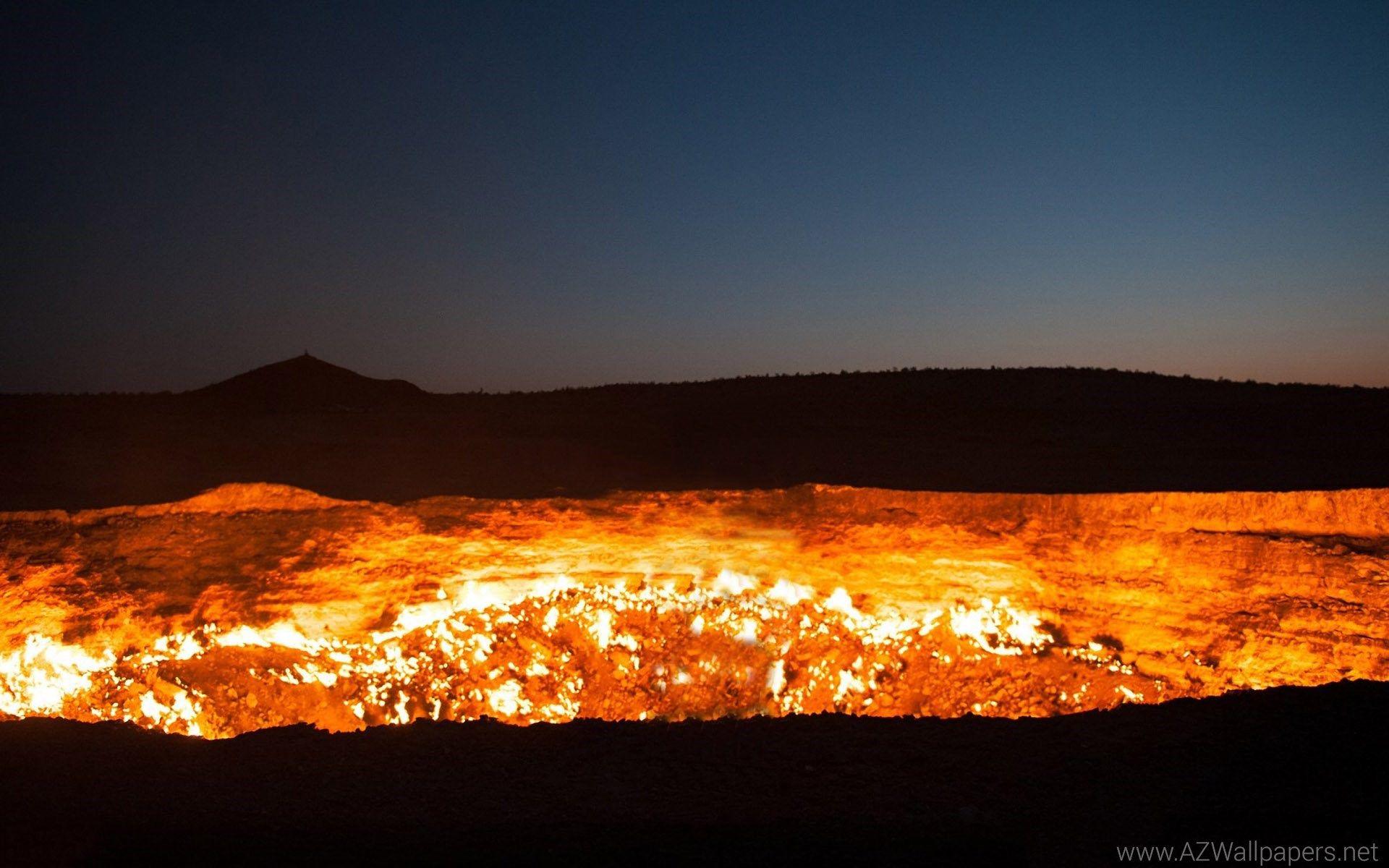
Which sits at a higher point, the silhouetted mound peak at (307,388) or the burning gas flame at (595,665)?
the silhouetted mound peak at (307,388)

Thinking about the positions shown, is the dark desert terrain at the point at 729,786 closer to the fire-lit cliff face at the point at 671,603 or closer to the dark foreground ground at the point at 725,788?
the dark foreground ground at the point at 725,788

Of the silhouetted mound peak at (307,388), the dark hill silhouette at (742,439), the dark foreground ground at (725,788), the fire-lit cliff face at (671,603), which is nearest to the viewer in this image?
the dark foreground ground at (725,788)

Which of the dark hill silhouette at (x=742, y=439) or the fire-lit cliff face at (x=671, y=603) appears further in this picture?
the dark hill silhouette at (x=742, y=439)

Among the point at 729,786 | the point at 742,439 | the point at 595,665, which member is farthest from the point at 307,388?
the point at 729,786

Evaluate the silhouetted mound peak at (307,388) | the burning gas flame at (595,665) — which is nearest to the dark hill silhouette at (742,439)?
the burning gas flame at (595,665)

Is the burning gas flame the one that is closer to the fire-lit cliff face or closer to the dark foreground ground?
the fire-lit cliff face

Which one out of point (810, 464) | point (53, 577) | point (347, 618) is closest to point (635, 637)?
point (347, 618)

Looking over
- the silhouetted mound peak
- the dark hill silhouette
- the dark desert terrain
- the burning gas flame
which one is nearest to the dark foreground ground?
the dark desert terrain
